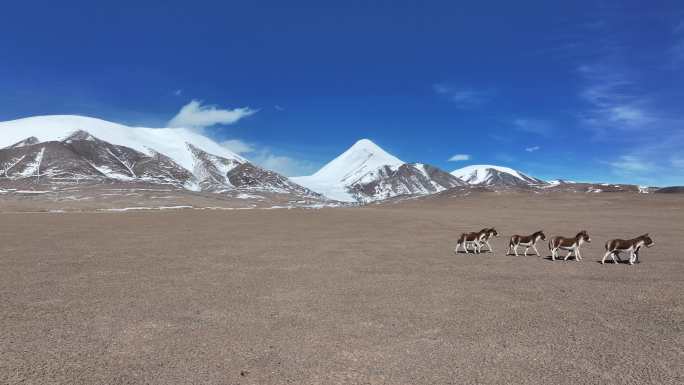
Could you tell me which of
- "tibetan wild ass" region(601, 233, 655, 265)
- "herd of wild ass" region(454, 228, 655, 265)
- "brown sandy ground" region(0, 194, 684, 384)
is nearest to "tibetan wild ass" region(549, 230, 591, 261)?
"herd of wild ass" region(454, 228, 655, 265)

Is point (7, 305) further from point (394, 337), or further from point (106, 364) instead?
point (394, 337)

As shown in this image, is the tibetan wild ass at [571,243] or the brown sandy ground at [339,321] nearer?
the brown sandy ground at [339,321]

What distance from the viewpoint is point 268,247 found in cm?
2416

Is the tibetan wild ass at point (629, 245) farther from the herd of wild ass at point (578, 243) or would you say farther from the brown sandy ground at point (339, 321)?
the brown sandy ground at point (339, 321)

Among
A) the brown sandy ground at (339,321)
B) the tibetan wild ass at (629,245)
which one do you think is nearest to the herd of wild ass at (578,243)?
the tibetan wild ass at (629,245)

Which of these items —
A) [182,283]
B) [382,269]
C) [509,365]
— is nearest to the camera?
[509,365]

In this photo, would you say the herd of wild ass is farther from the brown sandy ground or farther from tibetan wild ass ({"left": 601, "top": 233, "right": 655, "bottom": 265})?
the brown sandy ground

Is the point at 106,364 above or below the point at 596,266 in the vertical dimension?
below

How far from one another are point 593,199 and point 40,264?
93373 millimetres

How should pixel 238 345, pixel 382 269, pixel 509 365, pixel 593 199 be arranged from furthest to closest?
pixel 593 199, pixel 382 269, pixel 238 345, pixel 509 365

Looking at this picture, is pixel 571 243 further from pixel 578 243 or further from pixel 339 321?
pixel 339 321

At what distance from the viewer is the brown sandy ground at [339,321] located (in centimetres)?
722

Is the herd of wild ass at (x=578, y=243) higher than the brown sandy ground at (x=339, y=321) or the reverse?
higher

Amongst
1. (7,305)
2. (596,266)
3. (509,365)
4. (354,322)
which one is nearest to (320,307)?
(354,322)
